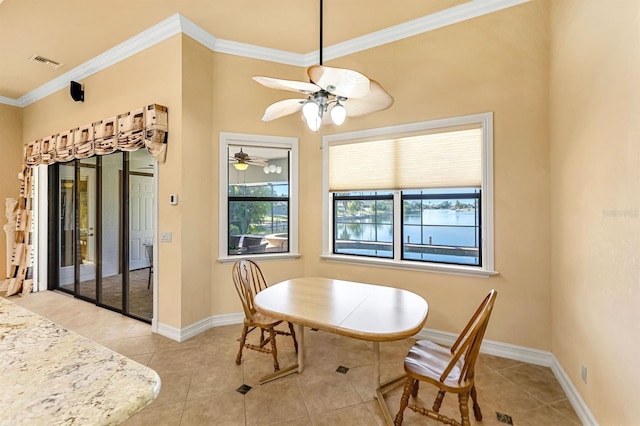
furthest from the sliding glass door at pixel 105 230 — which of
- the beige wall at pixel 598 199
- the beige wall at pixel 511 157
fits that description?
the beige wall at pixel 598 199

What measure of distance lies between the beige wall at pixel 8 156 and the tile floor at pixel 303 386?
11.1 ft

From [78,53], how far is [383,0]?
3789 millimetres

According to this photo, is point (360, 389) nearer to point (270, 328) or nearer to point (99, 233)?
point (270, 328)

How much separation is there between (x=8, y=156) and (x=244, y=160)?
4.55 meters

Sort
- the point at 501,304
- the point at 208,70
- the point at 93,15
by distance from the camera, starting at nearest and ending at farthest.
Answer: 1. the point at 501,304
2. the point at 93,15
3. the point at 208,70

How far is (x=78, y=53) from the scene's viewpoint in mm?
3652

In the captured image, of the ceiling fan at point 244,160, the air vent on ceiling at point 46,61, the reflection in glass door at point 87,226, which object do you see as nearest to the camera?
the ceiling fan at point 244,160

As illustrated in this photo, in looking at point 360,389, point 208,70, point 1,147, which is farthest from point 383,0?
point 1,147

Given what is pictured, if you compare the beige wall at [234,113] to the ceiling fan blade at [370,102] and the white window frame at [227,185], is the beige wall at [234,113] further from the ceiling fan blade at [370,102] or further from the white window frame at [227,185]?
the ceiling fan blade at [370,102]

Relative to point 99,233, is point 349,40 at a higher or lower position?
higher

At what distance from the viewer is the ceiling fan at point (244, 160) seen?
11.9ft

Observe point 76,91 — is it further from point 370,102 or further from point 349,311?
point 349,311

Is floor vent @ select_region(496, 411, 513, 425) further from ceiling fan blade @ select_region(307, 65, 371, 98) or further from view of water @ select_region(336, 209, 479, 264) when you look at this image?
ceiling fan blade @ select_region(307, 65, 371, 98)

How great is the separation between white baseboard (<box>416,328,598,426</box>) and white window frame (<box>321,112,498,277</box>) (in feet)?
2.23
